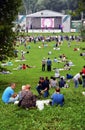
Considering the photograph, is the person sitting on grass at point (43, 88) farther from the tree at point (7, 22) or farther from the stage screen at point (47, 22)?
the stage screen at point (47, 22)

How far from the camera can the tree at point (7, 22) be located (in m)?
27.2

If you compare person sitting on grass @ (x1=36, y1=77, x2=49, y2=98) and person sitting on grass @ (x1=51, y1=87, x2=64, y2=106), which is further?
person sitting on grass @ (x1=36, y1=77, x2=49, y2=98)

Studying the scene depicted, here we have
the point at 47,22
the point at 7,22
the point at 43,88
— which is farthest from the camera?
the point at 47,22

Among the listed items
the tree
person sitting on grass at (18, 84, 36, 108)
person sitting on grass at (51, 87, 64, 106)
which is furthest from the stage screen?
person sitting on grass at (18, 84, 36, 108)

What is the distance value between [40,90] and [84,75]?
6.43 meters

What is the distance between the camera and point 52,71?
40.2 meters

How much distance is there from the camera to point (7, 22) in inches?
1084

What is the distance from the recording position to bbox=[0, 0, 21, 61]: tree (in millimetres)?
27234

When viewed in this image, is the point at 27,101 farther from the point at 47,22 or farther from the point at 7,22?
the point at 47,22

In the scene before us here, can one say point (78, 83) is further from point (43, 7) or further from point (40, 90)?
point (43, 7)

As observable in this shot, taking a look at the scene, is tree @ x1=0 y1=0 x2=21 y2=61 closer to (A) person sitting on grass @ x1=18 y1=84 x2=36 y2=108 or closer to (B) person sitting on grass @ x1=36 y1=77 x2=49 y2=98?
(B) person sitting on grass @ x1=36 y1=77 x2=49 y2=98

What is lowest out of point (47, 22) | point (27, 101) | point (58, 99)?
point (47, 22)

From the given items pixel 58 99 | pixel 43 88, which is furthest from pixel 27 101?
pixel 43 88

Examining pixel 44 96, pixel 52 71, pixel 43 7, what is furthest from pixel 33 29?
pixel 44 96
